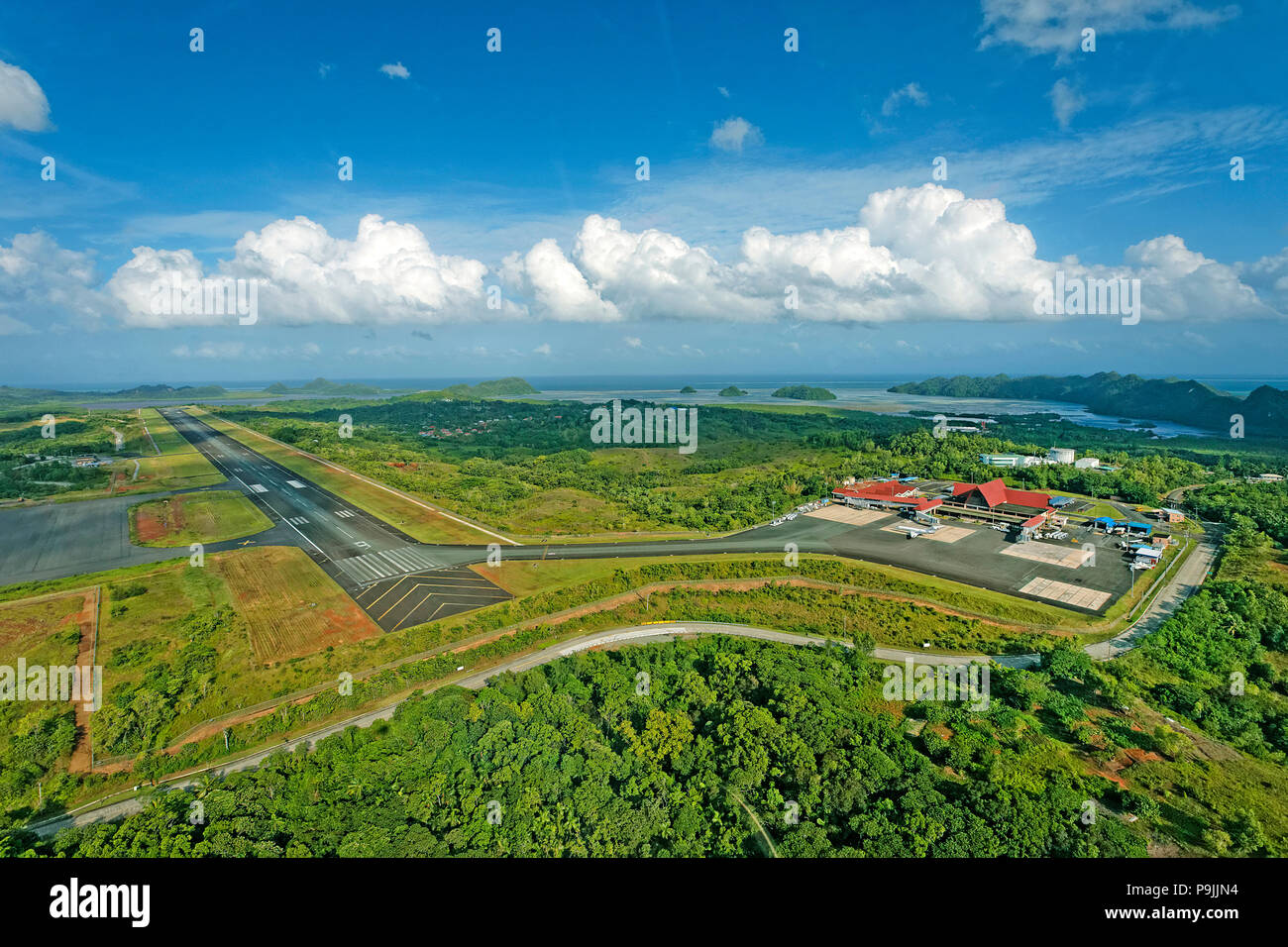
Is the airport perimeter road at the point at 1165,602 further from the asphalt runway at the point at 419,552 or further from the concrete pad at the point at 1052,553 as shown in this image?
the concrete pad at the point at 1052,553

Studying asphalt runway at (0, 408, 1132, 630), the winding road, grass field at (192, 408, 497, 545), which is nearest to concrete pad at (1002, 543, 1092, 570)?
asphalt runway at (0, 408, 1132, 630)

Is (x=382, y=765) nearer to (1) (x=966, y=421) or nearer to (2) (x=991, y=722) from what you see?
(2) (x=991, y=722)

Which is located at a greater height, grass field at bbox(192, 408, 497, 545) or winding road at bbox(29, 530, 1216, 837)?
grass field at bbox(192, 408, 497, 545)

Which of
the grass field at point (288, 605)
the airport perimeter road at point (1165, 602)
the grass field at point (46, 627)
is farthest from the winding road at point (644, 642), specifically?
the grass field at point (46, 627)

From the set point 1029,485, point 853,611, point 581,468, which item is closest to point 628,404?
point 581,468

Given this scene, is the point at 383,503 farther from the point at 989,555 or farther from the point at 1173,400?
the point at 1173,400

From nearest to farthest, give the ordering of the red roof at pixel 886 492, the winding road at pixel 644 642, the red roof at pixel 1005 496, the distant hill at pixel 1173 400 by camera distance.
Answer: the winding road at pixel 644 642 → the red roof at pixel 1005 496 → the red roof at pixel 886 492 → the distant hill at pixel 1173 400

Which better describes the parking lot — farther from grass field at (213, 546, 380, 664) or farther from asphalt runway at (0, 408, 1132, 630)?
grass field at (213, 546, 380, 664)
